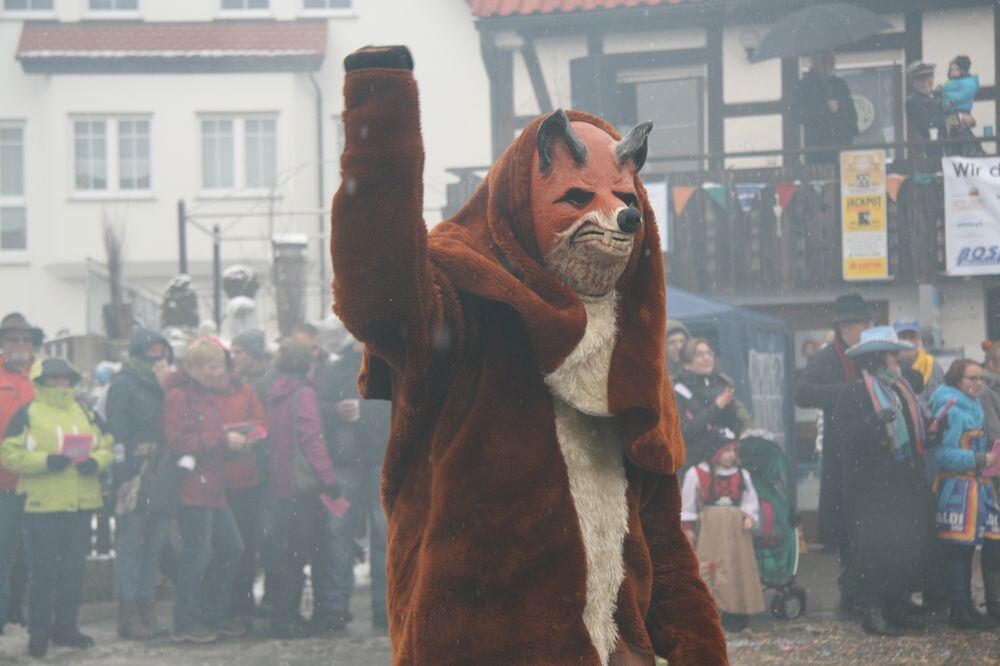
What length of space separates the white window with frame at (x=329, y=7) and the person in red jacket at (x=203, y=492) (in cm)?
1762

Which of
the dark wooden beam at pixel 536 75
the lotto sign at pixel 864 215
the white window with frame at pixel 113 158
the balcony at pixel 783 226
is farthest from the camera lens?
the white window with frame at pixel 113 158

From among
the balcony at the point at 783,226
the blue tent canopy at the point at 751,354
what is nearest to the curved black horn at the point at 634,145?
the blue tent canopy at the point at 751,354

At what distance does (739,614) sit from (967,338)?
7914 mm

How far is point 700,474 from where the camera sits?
910 centimetres

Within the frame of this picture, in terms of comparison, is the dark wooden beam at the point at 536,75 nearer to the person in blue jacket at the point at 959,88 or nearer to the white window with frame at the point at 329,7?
the person in blue jacket at the point at 959,88

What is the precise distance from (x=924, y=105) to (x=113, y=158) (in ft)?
53.0

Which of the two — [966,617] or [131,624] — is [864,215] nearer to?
[966,617]

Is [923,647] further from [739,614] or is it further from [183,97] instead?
[183,97]

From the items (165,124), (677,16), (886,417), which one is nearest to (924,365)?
(886,417)

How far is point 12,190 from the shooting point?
26641mm

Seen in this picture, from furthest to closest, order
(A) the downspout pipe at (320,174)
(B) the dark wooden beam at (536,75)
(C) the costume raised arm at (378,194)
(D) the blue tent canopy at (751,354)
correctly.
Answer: (A) the downspout pipe at (320,174), (B) the dark wooden beam at (536,75), (D) the blue tent canopy at (751,354), (C) the costume raised arm at (378,194)

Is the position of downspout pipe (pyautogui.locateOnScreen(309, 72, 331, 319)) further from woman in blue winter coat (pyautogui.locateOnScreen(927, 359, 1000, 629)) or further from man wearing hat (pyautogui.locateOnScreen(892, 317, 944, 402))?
woman in blue winter coat (pyautogui.locateOnScreen(927, 359, 1000, 629))

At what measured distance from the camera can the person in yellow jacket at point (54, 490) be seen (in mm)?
8922

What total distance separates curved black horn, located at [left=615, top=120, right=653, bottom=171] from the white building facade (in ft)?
72.3
